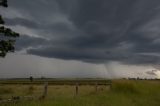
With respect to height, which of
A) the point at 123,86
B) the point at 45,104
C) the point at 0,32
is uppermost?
the point at 0,32

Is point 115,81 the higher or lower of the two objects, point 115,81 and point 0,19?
the lower

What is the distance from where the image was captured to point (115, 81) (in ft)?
111

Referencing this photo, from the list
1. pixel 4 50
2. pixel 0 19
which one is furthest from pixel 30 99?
pixel 0 19

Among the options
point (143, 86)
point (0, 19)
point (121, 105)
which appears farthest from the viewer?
point (143, 86)

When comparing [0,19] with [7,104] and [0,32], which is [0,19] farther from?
[7,104]

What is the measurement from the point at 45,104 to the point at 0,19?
35.4 ft

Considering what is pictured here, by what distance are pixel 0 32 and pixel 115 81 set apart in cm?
1440

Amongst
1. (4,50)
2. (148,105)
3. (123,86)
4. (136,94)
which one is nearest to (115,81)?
(123,86)

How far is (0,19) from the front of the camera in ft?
84.2

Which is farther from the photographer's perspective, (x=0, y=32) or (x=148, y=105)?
(x=0, y=32)

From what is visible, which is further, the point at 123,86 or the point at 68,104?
the point at 123,86

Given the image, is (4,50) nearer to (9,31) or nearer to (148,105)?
(9,31)

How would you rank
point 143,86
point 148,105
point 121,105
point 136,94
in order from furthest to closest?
point 143,86 < point 136,94 < point 148,105 < point 121,105

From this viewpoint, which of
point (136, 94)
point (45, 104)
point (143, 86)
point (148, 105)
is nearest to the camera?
point (45, 104)
